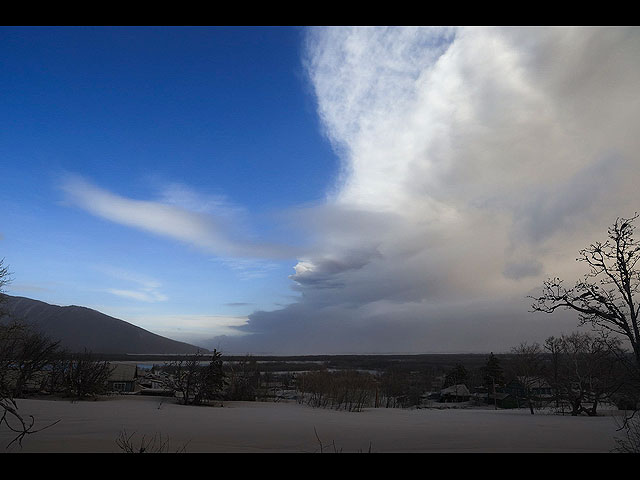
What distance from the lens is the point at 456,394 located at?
38.8m

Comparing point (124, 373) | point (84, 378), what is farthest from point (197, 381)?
point (124, 373)

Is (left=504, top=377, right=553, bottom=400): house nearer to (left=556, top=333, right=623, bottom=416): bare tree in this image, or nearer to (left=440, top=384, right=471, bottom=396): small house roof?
(left=556, top=333, right=623, bottom=416): bare tree

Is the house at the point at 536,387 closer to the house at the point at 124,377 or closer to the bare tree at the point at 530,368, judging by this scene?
the bare tree at the point at 530,368

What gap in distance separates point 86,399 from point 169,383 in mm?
4515

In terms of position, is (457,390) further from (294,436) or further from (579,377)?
(294,436)

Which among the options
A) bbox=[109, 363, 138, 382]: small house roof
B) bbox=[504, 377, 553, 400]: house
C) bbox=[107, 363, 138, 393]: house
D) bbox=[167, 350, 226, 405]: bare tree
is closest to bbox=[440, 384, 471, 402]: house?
bbox=[504, 377, 553, 400]: house

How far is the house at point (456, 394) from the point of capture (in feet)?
127

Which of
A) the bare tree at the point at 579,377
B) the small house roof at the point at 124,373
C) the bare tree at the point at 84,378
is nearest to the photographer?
the bare tree at the point at 579,377

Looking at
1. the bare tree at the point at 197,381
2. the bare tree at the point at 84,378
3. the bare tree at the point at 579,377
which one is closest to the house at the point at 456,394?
the bare tree at the point at 579,377

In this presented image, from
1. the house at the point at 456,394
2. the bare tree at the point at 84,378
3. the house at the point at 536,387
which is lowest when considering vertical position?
the house at the point at 456,394
